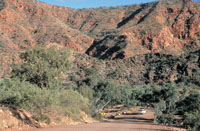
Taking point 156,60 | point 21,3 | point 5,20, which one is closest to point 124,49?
point 156,60

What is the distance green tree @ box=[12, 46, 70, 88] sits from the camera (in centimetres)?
2133

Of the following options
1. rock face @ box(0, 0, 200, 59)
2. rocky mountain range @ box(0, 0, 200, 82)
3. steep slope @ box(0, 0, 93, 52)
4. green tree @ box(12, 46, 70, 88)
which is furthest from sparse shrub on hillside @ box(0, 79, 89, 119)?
rock face @ box(0, 0, 200, 59)

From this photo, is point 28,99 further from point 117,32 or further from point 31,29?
point 117,32

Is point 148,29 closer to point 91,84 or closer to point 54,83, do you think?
point 91,84

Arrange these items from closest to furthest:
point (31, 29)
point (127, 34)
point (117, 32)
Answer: point (31, 29) → point (127, 34) → point (117, 32)

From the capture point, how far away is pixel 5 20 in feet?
314

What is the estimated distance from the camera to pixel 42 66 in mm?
21125

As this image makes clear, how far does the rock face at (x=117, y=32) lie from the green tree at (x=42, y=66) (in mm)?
63314

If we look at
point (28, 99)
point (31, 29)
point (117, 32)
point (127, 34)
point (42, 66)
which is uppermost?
point (117, 32)

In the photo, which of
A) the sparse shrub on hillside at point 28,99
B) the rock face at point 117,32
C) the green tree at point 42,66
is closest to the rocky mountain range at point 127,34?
the rock face at point 117,32

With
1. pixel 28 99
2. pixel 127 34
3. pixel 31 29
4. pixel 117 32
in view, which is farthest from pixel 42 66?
pixel 117 32

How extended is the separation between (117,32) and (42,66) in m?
90.3

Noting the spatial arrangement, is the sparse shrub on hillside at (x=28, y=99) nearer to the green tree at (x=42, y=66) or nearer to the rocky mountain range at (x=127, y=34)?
the green tree at (x=42, y=66)

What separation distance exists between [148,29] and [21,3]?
58107 mm
